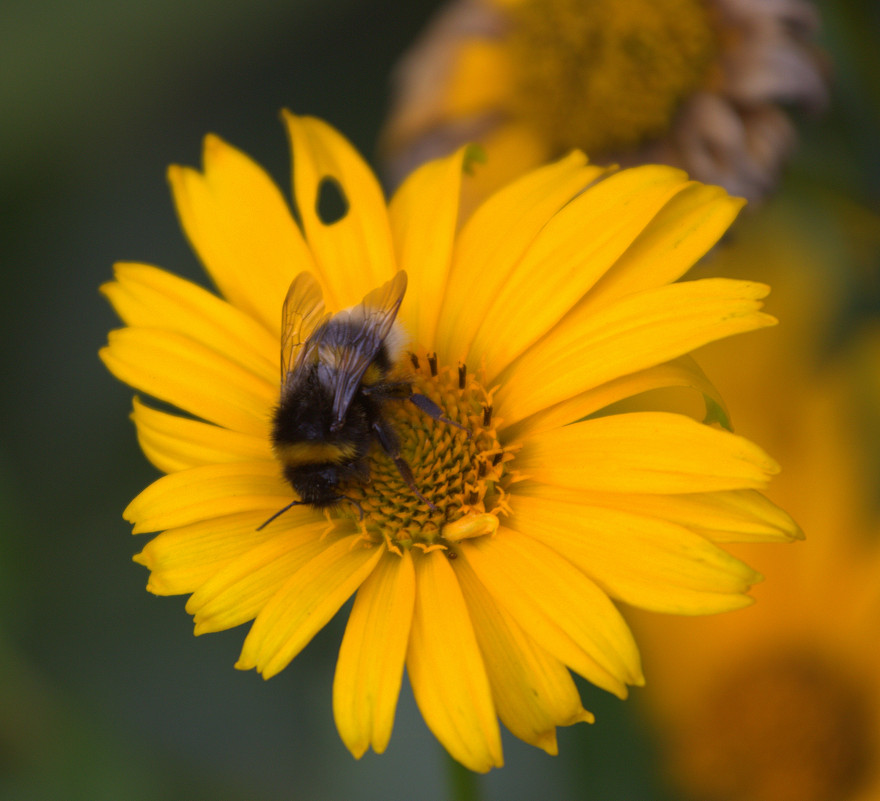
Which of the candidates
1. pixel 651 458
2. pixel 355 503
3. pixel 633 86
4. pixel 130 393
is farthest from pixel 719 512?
pixel 130 393

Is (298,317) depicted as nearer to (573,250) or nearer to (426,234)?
(426,234)

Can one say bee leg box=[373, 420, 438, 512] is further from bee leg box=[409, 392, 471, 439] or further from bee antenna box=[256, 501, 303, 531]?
bee antenna box=[256, 501, 303, 531]

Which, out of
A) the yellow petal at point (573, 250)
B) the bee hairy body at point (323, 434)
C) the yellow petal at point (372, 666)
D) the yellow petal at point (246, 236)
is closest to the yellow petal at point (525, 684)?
the yellow petal at point (372, 666)

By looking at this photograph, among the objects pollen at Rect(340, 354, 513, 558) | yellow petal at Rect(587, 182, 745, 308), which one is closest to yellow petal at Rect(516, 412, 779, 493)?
pollen at Rect(340, 354, 513, 558)

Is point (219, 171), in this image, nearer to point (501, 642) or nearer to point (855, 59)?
point (501, 642)

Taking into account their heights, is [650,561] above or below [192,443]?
below

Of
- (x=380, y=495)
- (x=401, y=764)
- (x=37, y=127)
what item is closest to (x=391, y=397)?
(x=380, y=495)
